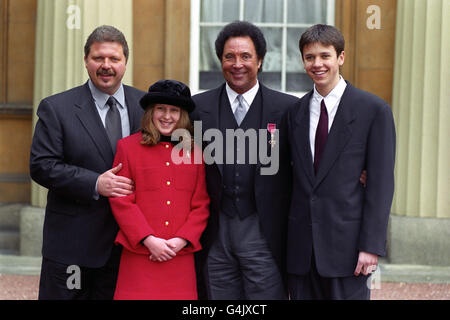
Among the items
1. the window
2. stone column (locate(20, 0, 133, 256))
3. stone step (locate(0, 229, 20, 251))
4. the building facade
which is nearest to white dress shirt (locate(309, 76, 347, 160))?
the building facade

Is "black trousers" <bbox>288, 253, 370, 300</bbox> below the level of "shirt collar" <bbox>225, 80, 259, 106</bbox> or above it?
below

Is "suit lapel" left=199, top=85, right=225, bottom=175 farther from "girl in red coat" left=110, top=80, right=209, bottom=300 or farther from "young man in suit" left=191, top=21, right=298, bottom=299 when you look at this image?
"girl in red coat" left=110, top=80, right=209, bottom=300

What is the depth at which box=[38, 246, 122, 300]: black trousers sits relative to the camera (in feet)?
11.4

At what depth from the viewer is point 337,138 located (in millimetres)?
3186

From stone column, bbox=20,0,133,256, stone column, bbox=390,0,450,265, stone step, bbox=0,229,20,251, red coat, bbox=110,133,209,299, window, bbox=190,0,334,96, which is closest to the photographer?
red coat, bbox=110,133,209,299

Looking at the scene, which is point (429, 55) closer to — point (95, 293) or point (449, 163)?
point (449, 163)

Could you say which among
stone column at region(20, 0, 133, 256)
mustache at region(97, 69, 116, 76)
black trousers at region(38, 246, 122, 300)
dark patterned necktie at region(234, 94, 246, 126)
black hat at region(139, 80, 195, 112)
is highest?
stone column at region(20, 0, 133, 256)

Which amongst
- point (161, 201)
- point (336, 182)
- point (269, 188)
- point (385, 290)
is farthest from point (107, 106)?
point (385, 290)

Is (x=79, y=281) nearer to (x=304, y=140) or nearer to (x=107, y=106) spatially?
(x=107, y=106)

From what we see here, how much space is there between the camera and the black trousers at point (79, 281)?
11.4 ft

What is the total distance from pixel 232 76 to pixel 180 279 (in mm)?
1109

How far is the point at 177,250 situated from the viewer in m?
3.29
